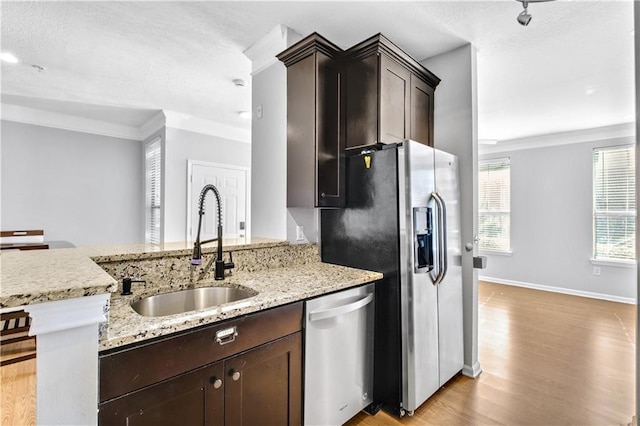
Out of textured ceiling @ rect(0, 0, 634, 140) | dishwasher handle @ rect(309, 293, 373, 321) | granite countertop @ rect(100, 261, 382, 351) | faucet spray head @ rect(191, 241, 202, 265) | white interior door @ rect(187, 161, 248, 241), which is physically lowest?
dishwasher handle @ rect(309, 293, 373, 321)

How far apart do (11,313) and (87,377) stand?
2.33 metres

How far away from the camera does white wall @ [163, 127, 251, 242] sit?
4277 millimetres

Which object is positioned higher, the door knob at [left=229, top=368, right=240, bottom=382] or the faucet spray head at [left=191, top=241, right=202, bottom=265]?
the faucet spray head at [left=191, top=241, right=202, bottom=265]

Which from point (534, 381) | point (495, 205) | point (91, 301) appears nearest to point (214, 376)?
point (91, 301)

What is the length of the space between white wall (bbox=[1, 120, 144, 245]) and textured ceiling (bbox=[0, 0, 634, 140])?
1.95ft

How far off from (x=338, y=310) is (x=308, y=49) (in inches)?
66.3

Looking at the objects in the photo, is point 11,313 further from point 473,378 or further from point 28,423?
point 473,378

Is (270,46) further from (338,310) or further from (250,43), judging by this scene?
(338,310)

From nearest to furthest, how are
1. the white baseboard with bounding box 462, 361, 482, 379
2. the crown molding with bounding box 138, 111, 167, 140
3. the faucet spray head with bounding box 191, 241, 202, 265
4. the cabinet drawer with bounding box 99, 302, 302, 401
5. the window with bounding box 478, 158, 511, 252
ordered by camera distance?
the cabinet drawer with bounding box 99, 302, 302, 401, the faucet spray head with bounding box 191, 241, 202, 265, the white baseboard with bounding box 462, 361, 482, 379, the crown molding with bounding box 138, 111, 167, 140, the window with bounding box 478, 158, 511, 252

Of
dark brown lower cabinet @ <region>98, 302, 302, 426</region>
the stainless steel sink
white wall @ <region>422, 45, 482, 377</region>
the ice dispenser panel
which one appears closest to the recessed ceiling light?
the stainless steel sink

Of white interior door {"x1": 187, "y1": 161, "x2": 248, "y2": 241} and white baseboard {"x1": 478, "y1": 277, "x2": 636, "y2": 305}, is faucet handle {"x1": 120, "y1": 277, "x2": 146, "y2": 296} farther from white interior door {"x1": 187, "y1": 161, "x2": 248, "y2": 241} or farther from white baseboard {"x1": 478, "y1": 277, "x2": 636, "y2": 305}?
white baseboard {"x1": 478, "y1": 277, "x2": 636, "y2": 305}

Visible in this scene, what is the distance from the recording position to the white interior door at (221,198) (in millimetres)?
4538

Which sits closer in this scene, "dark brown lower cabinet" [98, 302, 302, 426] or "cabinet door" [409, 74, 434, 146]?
"dark brown lower cabinet" [98, 302, 302, 426]

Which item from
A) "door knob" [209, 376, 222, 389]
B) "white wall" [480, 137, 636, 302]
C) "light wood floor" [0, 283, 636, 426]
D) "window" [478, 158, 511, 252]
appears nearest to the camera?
"door knob" [209, 376, 222, 389]
